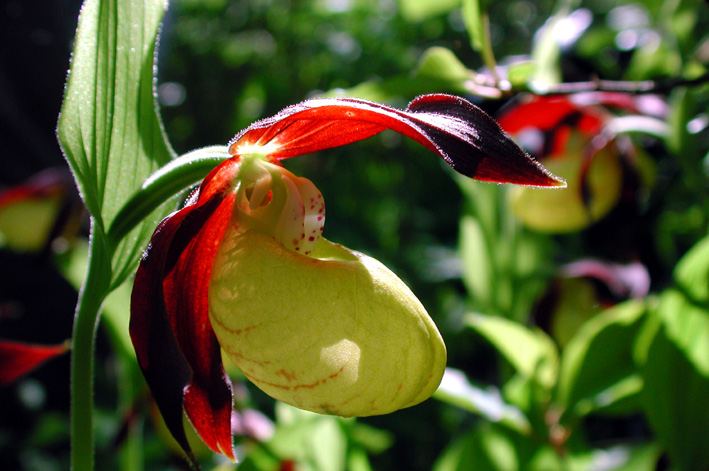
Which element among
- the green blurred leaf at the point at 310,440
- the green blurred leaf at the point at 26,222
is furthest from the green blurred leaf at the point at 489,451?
the green blurred leaf at the point at 26,222

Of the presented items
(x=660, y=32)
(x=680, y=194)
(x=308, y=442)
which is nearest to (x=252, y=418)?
(x=308, y=442)

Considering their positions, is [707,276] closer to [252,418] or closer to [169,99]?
[252,418]

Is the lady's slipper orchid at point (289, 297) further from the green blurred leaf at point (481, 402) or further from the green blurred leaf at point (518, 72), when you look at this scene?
the green blurred leaf at point (481, 402)

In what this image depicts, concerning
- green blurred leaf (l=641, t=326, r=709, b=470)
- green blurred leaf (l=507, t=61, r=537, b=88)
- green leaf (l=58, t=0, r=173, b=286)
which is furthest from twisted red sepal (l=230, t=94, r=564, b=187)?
green blurred leaf (l=641, t=326, r=709, b=470)

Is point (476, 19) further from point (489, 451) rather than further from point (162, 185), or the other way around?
point (489, 451)

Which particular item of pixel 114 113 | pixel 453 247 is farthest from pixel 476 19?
pixel 453 247

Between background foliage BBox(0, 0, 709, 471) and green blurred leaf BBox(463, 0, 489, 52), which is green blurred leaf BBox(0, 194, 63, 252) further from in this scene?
green blurred leaf BBox(463, 0, 489, 52)
